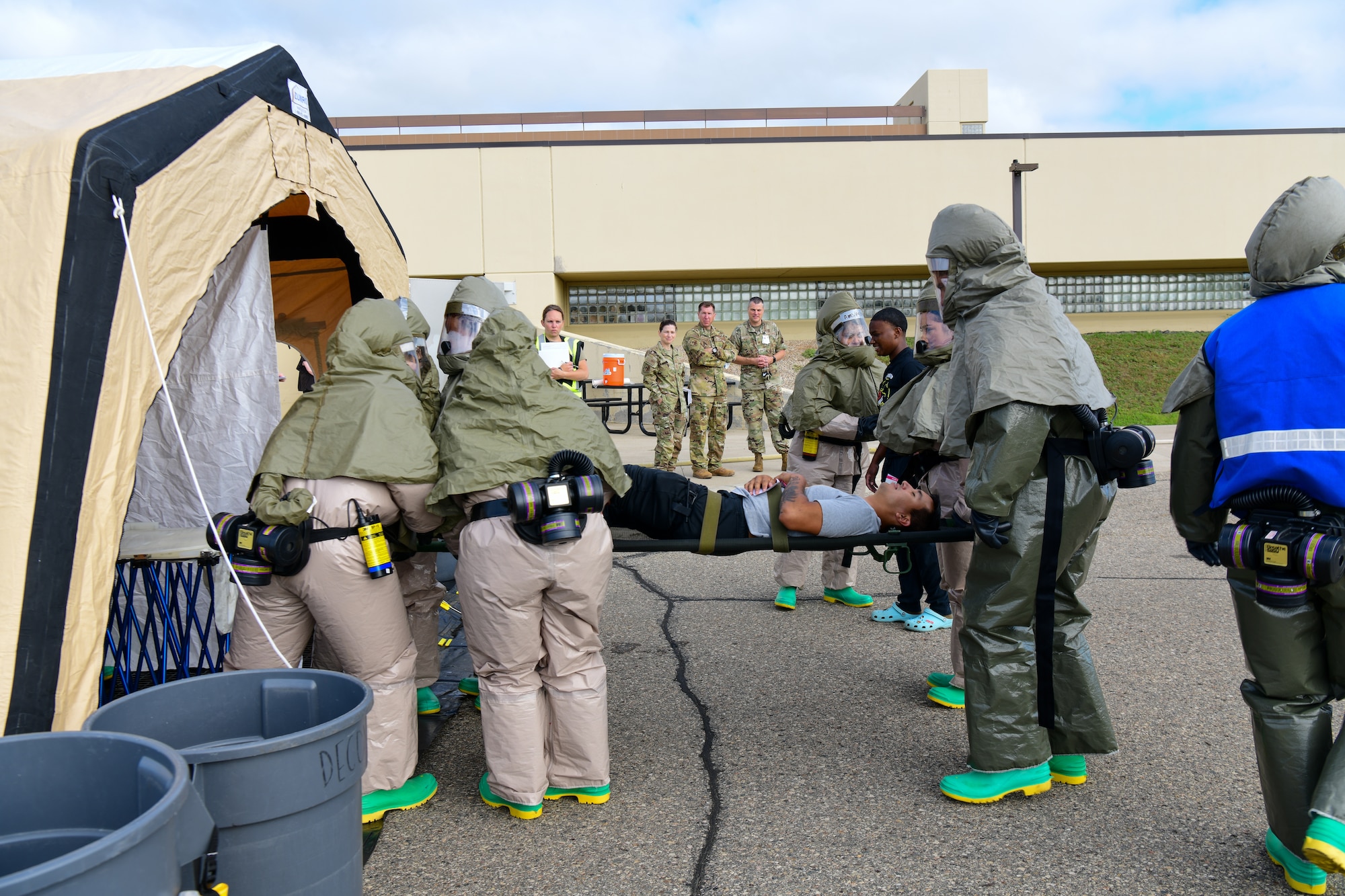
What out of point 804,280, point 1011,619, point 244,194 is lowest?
point 1011,619

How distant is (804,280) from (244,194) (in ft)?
73.8

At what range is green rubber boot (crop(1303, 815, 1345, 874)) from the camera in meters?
2.24

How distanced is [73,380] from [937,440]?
11.1 feet

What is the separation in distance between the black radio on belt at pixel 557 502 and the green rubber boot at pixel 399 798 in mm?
1044

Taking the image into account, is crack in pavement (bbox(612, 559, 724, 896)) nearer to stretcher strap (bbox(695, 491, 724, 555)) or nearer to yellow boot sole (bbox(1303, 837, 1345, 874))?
stretcher strap (bbox(695, 491, 724, 555))

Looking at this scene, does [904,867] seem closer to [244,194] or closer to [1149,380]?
[244,194]

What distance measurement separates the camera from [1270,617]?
8.36 ft

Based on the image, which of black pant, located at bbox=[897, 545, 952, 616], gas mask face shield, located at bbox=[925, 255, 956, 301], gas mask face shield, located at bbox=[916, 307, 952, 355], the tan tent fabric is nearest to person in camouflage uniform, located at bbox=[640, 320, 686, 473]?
black pant, located at bbox=[897, 545, 952, 616]

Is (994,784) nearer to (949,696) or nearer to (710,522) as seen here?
(949,696)

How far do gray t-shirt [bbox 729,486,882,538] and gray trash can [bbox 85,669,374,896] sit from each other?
6.25 feet

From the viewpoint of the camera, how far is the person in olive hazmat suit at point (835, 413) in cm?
562

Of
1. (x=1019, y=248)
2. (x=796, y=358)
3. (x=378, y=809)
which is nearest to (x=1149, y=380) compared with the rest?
(x=796, y=358)

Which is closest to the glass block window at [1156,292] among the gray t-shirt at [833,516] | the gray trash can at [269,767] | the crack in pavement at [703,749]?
the crack in pavement at [703,749]

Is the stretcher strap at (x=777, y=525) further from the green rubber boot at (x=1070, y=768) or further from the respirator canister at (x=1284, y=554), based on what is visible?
the respirator canister at (x=1284, y=554)
